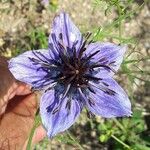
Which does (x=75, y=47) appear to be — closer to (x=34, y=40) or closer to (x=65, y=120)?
(x=65, y=120)

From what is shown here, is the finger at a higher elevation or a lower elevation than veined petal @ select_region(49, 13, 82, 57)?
lower

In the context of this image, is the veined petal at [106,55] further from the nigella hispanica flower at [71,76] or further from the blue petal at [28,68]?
the blue petal at [28,68]

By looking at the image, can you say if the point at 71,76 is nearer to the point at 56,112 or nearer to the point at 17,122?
the point at 56,112

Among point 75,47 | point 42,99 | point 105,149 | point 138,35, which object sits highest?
point 75,47

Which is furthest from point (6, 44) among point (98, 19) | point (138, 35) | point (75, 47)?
point (75, 47)

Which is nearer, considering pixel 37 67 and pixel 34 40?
pixel 37 67

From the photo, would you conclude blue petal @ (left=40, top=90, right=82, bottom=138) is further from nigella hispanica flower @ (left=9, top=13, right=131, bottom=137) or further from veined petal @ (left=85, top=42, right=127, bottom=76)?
veined petal @ (left=85, top=42, right=127, bottom=76)

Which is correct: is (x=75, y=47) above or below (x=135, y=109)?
above

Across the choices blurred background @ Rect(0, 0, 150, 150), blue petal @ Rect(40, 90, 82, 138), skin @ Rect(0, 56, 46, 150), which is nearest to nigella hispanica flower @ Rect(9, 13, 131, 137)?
blue petal @ Rect(40, 90, 82, 138)
